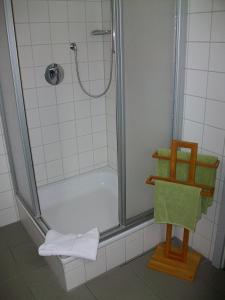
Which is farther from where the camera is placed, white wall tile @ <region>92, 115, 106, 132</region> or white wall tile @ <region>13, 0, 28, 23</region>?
white wall tile @ <region>92, 115, 106, 132</region>

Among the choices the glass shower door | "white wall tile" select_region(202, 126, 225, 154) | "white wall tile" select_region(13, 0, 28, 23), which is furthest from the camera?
"white wall tile" select_region(13, 0, 28, 23)

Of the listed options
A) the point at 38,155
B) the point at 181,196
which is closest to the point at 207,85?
the point at 181,196

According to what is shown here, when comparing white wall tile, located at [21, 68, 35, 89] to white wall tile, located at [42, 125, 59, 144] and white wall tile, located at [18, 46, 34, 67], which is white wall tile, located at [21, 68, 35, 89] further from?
white wall tile, located at [42, 125, 59, 144]

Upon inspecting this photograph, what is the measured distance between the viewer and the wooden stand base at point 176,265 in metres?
2.07

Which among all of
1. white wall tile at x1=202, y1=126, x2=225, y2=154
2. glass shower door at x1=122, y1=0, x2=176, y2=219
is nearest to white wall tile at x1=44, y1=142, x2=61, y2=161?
glass shower door at x1=122, y1=0, x2=176, y2=219

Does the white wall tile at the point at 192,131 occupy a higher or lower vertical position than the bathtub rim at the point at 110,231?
higher

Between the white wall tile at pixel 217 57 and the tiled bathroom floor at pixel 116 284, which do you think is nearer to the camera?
the white wall tile at pixel 217 57

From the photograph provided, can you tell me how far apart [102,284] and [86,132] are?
4.43ft

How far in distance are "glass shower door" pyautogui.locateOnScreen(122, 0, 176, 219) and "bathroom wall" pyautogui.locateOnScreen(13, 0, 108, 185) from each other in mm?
908

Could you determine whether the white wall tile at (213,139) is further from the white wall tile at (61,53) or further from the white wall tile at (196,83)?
the white wall tile at (61,53)

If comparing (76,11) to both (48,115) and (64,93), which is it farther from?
(48,115)

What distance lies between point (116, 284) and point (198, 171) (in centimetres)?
92

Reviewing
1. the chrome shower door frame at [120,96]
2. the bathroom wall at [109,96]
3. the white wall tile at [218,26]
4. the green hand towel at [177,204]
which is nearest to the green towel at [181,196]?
the green hand towel at [177,204]

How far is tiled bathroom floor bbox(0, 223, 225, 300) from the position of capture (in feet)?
6.37
